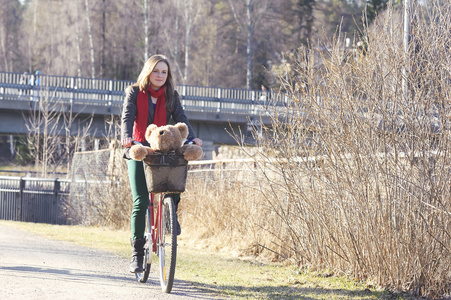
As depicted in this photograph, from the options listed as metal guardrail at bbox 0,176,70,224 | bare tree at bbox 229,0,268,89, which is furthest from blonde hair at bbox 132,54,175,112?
bare tree at bbox 229,0,268,89

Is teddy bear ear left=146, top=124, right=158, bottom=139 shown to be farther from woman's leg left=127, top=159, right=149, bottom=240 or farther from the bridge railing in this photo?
the bridge railing

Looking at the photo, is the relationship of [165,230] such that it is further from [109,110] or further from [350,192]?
[109,110]

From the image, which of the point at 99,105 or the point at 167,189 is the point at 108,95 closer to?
the point at 99,105

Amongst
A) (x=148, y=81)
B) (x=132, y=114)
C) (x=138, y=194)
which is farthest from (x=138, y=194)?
(x=148, y=81)

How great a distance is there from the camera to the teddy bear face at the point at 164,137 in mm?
5422

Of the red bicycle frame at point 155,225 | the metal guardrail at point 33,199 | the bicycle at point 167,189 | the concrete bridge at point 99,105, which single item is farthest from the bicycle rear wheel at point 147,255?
the concrete bridge at point 99,105

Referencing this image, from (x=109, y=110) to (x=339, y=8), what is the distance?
28.4 m

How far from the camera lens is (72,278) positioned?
6043 mm

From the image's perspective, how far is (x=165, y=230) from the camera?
18.1ft

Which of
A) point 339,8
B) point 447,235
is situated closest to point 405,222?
point 447,235

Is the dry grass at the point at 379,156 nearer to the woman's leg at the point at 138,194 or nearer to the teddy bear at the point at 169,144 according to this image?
the teddy bear at the point at 169,144

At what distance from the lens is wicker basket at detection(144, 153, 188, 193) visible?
17.6ft

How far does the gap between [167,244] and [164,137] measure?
880 millimetres

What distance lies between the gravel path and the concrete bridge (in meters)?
18.8
